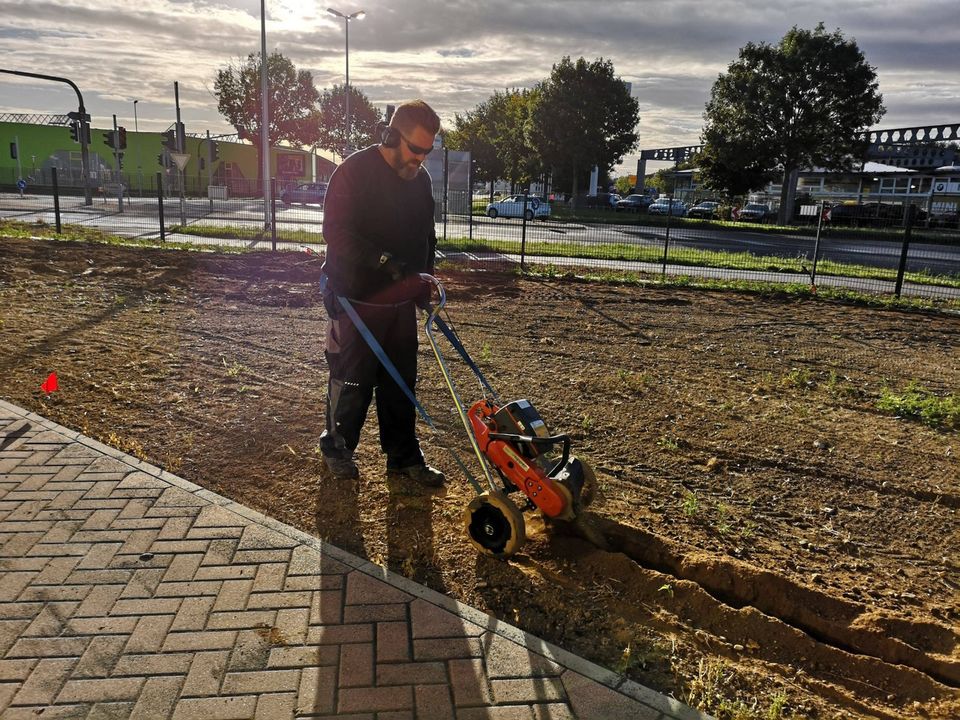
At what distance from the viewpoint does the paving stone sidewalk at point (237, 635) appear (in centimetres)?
256

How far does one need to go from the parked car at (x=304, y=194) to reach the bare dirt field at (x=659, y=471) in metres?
27.8

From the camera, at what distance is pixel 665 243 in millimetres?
17500

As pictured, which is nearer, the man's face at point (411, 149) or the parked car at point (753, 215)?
the man's face at point (411, 149)

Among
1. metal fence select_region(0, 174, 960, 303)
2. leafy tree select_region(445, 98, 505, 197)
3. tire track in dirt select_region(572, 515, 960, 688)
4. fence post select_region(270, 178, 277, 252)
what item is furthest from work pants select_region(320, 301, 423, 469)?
leafy tree select_region(445, 98, 505, 197)

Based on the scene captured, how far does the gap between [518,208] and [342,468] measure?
31540mm

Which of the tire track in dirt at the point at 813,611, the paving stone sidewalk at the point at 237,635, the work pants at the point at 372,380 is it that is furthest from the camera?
the work pants at the point at 372,380

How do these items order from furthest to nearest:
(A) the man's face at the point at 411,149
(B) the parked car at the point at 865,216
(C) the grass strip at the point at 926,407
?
1. (B) the parked car at the point at 865,216
2. (C) the grass strip at the point at 926,407
3. (A) the man's face at the point at 411,149

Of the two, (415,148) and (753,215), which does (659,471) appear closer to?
(415,148)

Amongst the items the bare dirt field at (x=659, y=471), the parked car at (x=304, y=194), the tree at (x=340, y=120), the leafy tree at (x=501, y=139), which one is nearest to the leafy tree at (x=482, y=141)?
the leafy tree at (x=501, y=139)

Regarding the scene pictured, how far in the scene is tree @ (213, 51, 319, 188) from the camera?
6706 cm

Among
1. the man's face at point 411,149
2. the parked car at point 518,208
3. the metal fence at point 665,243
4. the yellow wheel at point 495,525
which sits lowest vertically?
the yellow wheel at point 495,525

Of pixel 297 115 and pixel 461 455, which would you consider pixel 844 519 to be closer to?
pixel 461 455

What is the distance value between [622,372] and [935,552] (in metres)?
3.29

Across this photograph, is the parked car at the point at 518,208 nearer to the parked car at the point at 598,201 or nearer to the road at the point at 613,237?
the road at the point at 613,237
